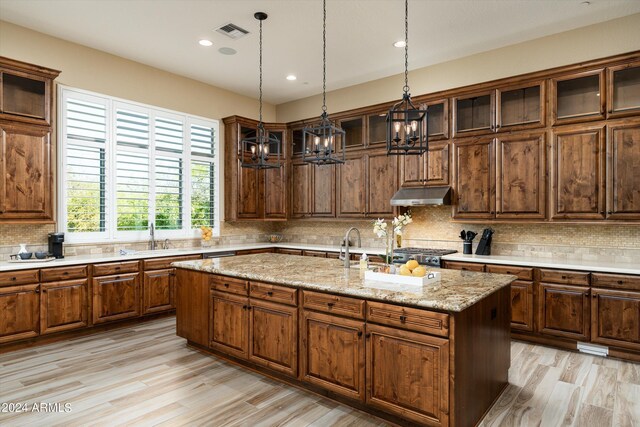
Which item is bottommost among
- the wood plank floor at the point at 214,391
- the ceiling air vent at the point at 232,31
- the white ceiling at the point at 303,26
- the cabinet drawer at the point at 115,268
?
the wood plank floor at the point at 214,391

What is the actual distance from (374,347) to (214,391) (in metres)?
1.45

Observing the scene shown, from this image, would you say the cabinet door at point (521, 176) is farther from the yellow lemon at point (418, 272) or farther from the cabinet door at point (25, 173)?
the cabinet door at point (25, 173)

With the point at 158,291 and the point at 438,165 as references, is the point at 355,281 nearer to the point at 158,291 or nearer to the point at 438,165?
the point at 438,165

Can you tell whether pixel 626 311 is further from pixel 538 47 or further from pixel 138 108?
pixel 138 108

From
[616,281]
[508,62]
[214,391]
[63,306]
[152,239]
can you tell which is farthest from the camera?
[152,239]

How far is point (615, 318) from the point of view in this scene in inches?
152

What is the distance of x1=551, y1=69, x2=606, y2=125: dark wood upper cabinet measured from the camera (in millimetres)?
4234

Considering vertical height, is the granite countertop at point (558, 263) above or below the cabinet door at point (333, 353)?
above

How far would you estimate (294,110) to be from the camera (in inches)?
296

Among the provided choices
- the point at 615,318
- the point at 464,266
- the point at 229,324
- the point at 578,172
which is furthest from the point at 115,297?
the point at 578,172

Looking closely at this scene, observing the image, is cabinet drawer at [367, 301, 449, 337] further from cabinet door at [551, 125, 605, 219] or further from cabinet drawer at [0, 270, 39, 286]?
cabinet drawer at [0, 270, 39, 286]

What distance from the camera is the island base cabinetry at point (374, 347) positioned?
2385 millimetres

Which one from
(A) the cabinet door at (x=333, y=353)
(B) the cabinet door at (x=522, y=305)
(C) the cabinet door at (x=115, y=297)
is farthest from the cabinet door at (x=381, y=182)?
(C) the cabinet door at (x=115, y=297)

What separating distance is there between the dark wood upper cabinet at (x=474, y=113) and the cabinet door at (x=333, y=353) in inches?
136
